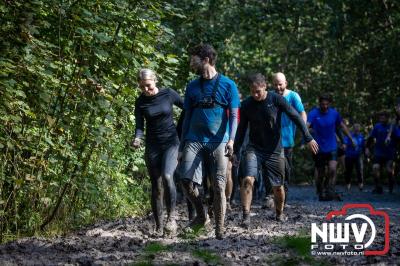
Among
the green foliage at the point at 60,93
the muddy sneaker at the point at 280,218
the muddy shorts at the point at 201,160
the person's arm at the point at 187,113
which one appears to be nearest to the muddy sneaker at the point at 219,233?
the muddy shorts at the point at 201,160

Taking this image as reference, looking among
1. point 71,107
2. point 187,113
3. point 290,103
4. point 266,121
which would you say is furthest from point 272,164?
point 71,107

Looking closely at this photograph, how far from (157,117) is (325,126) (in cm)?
661

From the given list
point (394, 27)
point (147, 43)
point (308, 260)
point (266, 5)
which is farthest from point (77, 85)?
point (394, 27)

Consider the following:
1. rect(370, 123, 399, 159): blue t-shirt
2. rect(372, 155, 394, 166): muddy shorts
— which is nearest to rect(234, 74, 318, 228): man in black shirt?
rect(370, 123, 399, 159): blue t-shirt

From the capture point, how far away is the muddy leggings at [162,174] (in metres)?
9.66

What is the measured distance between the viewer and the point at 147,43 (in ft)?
34.8

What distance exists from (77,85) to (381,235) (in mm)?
3825

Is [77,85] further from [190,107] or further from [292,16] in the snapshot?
[292,16]

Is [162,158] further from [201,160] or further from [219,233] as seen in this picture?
[219,233]

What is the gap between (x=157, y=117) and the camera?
9.79 meters

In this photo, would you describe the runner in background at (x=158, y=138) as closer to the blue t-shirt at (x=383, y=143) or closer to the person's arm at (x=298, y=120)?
the person's arm at (x=298, y=120)

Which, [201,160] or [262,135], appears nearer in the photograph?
[201,160]

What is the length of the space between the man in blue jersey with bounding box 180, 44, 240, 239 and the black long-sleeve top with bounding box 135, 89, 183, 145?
60 centimetres

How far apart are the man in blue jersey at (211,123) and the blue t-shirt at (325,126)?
22.3 ft
